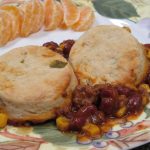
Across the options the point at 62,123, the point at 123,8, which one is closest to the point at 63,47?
the point at 62,123

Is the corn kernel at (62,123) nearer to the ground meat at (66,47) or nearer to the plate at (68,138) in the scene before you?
the plate at (68,138)

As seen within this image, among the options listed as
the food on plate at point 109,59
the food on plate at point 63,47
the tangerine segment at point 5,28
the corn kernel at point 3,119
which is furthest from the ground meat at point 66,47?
the corn kernel at point 3,119

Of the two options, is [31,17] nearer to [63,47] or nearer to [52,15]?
[52,15]

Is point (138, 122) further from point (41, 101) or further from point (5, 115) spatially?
point (5, 115)

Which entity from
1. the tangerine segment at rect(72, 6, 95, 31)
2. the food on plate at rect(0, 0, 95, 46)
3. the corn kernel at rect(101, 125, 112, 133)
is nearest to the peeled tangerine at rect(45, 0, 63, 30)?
the food on plate at rect(0, 0, 95, 46)

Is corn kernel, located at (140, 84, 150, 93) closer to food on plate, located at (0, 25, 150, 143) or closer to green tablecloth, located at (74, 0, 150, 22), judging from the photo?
food on plate, located at (0, 25, 150, 143)
